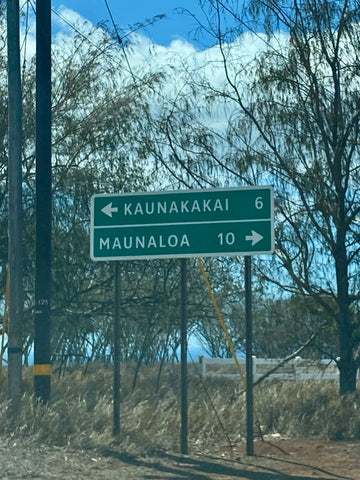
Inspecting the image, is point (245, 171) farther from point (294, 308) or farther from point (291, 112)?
point (294, 308)

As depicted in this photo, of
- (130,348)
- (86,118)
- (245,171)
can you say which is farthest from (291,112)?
(130,348)

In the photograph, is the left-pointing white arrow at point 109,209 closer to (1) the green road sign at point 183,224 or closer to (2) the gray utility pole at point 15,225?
(1) the green road sign at point 183,224

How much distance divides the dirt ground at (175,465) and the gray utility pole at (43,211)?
2.22m

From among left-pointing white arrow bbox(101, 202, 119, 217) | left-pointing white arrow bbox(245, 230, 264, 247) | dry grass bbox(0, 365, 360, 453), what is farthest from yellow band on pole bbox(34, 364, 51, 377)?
left-pointing white arrow bbox(245, 230, 264, 247)

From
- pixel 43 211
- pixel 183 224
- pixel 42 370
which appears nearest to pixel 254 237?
pixel 183 224

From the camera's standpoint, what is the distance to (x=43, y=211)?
14.2 metres

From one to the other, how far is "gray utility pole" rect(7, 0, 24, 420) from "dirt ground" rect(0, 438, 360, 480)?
243 cm

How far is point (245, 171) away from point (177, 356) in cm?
1481

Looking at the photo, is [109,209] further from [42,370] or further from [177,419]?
[177,419]

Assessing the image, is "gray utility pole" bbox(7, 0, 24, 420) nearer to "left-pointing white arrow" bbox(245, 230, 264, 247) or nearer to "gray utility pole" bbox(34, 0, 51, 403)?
"gray utility pole" bbox(34, 0, 51, 403)

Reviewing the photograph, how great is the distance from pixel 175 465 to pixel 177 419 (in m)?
2.74

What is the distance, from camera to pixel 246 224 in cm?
1262

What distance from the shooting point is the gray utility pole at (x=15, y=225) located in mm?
13945

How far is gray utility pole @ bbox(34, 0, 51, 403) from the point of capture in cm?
1378
